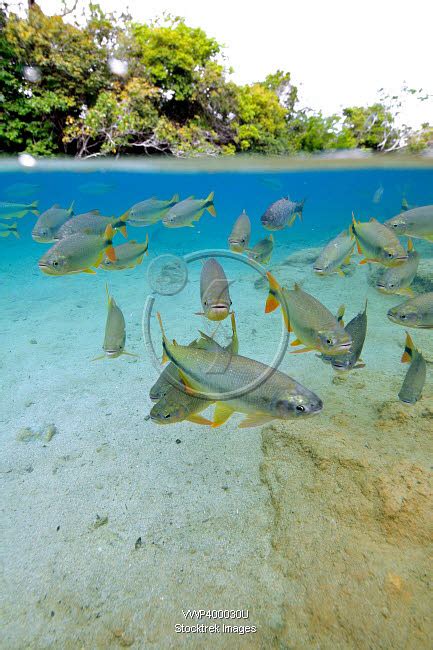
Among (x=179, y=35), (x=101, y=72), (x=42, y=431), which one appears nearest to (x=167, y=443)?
(x=42, y=431)

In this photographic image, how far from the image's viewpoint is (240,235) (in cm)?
421

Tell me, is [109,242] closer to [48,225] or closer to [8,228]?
[48,225]

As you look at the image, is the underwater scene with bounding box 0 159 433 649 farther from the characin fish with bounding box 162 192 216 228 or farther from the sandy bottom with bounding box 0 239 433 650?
the characin fish with bounding box 162 192 216 228

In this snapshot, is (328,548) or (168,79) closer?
(328,548)

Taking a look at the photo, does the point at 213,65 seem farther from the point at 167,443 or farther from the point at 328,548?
the point at 328,548

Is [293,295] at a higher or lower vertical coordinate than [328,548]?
higher

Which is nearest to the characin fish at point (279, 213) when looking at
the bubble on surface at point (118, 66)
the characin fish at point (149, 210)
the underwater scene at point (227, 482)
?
the underwater scene at point (227, 482)

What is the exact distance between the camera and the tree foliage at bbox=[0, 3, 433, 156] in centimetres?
1313

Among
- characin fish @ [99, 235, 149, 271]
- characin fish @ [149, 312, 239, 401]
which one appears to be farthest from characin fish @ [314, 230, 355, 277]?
characin fish @ [99, 235, 149, 271]

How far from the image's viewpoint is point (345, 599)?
67.5 inches

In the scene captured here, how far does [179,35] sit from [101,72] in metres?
3.75

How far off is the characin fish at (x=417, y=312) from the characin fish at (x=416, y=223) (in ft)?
3.72

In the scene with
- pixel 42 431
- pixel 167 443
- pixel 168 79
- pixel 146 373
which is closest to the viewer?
pixel 167 443

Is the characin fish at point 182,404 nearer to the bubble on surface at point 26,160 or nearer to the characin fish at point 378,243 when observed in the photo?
the characin fish at point 378,243
